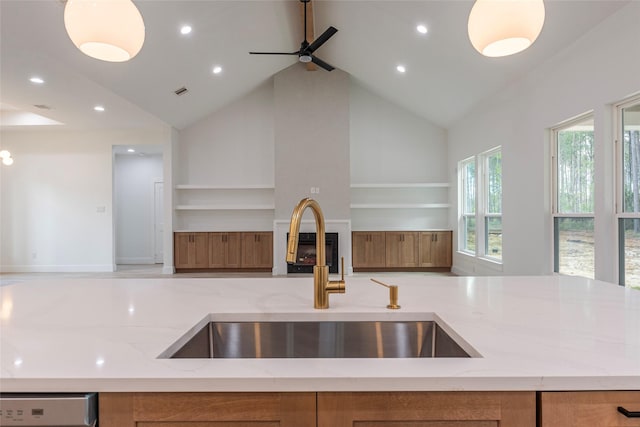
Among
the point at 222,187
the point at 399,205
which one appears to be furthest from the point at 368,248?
the point at 222,187

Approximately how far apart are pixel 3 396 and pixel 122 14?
4.09ft

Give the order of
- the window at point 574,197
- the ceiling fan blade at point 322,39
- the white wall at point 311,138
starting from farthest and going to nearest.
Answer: the white wall at point 311,138 → the ceiling fan blade at point 322,39 → the window at point 574,197

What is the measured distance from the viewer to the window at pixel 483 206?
17.7ft

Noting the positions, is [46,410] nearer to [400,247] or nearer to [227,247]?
[227,247]

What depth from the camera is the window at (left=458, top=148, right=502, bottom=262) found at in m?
5.40

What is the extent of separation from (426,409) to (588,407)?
0.99ft

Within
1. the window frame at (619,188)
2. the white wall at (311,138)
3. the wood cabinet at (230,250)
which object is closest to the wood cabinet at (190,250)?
the wood cabinet at (230,250)

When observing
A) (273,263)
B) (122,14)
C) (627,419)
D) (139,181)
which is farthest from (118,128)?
(627,419)

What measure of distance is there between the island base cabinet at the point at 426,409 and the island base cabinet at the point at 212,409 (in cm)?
5

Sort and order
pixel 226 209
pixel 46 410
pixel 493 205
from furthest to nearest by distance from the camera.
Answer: pixel 226 209, pixel 493 205, pixel 46 410

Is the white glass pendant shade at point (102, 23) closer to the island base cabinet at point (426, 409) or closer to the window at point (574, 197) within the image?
the island base cabinet at point (426, 409)

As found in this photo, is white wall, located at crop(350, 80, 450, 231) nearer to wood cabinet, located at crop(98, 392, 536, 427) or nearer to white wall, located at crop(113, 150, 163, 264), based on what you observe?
white wall, located at crop(113, 150, 163, 264)

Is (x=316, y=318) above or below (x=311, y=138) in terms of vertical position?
below

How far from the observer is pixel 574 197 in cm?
363
